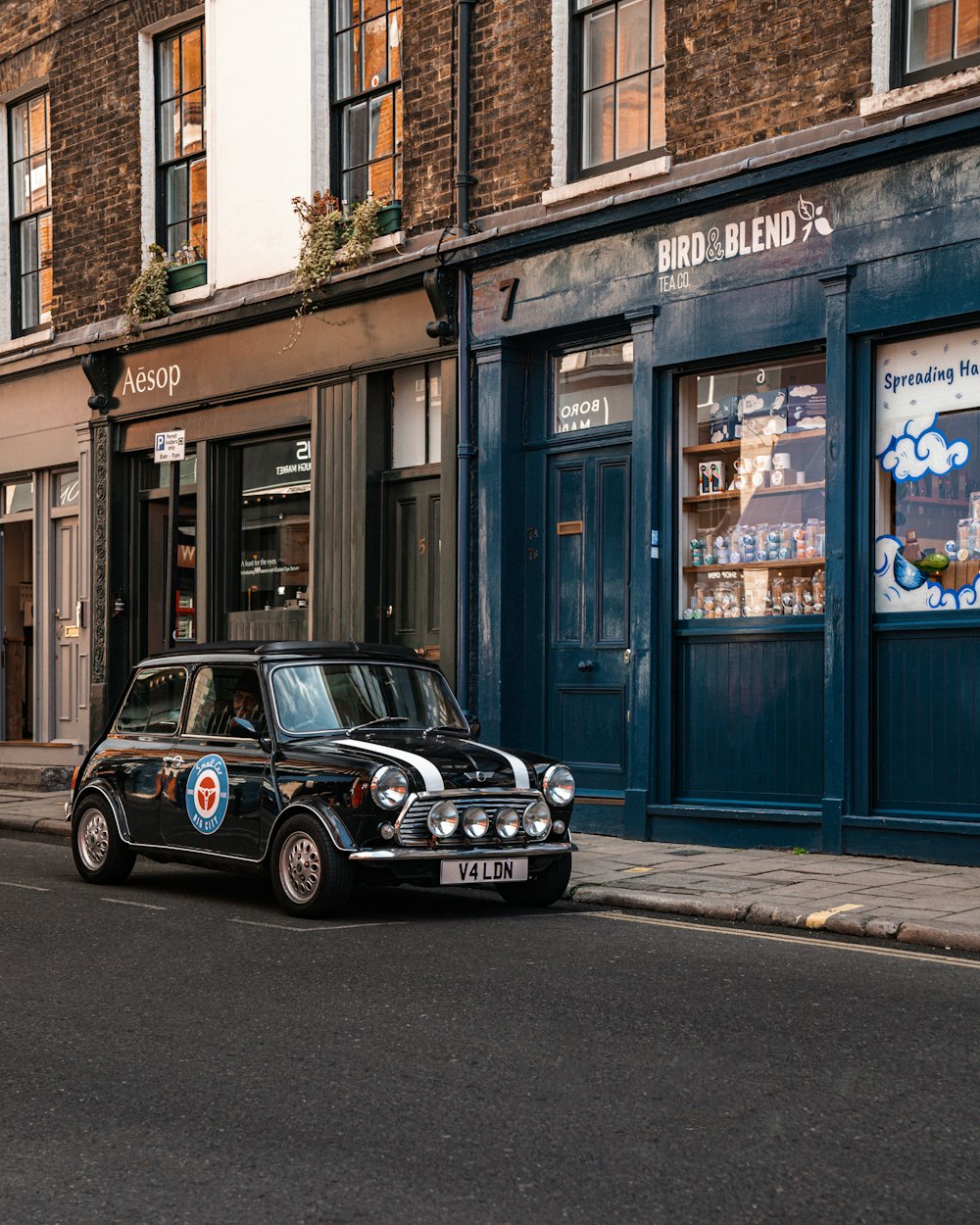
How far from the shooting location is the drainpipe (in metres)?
14.4

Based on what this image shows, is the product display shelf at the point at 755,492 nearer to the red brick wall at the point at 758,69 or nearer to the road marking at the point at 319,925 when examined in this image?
the red brick wall at the point at 758,69

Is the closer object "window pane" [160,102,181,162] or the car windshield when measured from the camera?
the car windshield

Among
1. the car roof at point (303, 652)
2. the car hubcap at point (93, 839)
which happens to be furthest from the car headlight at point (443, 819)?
the car hubcap at point (93, 839)

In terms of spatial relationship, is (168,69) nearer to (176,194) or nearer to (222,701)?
(176,194)

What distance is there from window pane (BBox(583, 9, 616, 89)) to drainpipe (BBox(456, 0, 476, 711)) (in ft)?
3.99

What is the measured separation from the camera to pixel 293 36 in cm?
1650

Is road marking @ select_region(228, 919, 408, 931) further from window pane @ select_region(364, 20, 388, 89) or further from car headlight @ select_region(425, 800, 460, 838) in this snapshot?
window pane @ select_region(364, 20, 388, 89)

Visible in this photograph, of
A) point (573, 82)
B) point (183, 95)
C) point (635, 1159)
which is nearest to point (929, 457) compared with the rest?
point (573, 82)

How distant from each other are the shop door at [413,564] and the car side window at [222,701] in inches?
189

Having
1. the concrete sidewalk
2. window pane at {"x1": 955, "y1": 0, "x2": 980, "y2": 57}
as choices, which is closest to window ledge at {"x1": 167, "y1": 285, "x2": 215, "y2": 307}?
the concrete sidewalk

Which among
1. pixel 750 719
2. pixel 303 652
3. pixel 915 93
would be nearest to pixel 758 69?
pixel 915 93

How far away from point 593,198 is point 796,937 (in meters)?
7.25

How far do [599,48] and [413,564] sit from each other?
4.94m

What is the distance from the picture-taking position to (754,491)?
12602 millimetres
